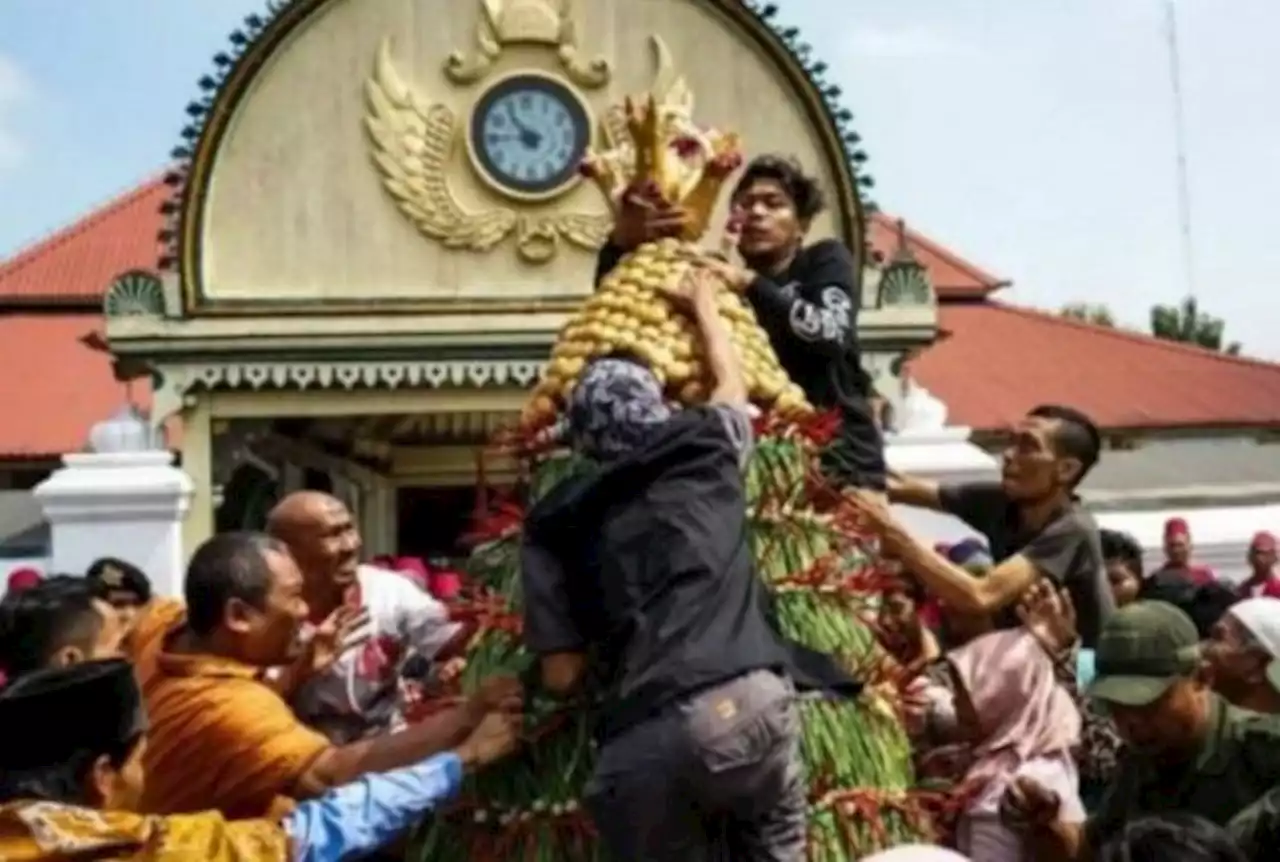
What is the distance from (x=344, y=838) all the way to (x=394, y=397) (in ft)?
38.7

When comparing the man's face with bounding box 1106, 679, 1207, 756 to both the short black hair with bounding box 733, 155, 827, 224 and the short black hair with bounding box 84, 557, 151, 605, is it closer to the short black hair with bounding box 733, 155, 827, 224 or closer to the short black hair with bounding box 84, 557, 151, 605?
the short black hair with bounding box 733, 155, 827, 224

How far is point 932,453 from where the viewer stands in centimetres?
1344

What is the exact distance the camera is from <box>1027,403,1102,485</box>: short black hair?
15.7ft

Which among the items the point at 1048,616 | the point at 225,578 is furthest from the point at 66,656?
the point at 1048,616

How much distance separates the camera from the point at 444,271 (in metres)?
15.6

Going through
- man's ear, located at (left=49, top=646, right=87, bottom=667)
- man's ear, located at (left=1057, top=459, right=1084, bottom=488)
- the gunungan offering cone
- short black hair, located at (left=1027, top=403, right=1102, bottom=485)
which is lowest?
man's ear, located at (left=49, top=646, right=87, bottom=667)

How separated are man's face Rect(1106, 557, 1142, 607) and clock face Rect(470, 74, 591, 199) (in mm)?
9612

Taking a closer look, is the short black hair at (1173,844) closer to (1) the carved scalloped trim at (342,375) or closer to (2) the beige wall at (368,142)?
(1) the carved scalloped trim at (342,375)

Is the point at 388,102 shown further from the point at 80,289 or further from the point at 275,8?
the point at 80,289

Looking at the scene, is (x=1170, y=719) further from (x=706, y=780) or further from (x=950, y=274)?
(x=950, y=274)

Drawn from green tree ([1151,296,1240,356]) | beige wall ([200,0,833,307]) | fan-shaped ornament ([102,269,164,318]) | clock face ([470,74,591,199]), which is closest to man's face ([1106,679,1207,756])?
fan-shaped ornament ([102,269,164,318])

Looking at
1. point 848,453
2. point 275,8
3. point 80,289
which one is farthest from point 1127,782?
point 80,289

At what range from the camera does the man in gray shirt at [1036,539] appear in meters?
4.64

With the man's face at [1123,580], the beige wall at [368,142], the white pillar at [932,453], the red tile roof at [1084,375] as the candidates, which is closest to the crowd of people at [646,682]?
the man's face at [1123,580]
